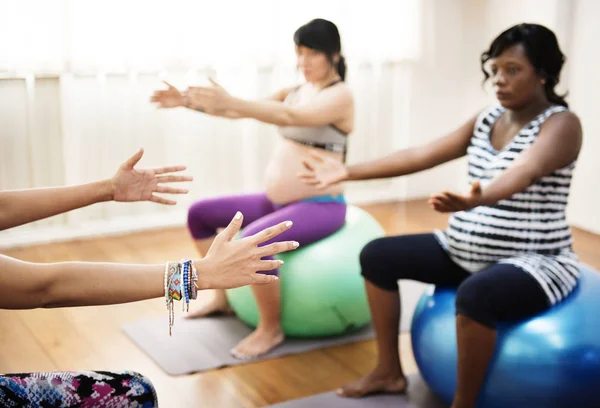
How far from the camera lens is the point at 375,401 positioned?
2537 millimetres

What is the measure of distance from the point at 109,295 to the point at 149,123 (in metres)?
2.85

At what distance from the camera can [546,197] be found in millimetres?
2316

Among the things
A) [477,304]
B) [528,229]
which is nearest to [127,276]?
[477,304]

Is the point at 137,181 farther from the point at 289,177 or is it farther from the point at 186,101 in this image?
the point at 289,177

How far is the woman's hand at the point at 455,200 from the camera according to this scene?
2.00 m

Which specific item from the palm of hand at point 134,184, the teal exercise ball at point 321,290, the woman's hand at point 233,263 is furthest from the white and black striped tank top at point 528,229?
the woman's hand at point 233,263

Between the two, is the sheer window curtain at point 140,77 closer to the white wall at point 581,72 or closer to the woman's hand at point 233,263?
the white wall at point 581,72

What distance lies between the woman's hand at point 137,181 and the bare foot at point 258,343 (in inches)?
37.2

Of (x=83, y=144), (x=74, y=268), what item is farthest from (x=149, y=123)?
(x=74, y=268)

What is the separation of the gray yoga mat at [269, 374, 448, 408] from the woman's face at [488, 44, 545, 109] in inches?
37.1

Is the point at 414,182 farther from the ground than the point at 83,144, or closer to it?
closer to it

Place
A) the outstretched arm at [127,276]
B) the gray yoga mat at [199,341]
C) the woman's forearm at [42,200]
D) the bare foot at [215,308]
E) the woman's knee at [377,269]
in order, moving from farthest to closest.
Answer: the bare foot at [215,308] → the gray yoga mat at [199,341] → the woman's knee at [377,269] → the woman's forearm at [42,200] → the outstretched arm at [127,276]

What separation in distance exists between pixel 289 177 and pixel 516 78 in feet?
3.11

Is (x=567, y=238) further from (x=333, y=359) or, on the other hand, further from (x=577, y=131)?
(x=333, y=359)
